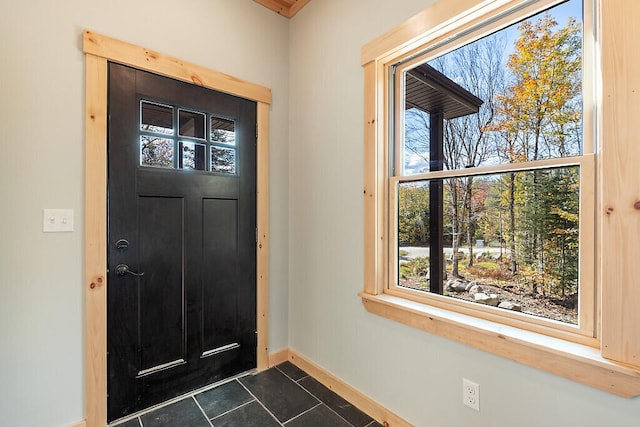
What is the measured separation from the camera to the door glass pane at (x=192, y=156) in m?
2.01

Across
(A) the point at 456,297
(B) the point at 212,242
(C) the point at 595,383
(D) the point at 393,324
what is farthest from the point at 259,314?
(C) the point at 595,383

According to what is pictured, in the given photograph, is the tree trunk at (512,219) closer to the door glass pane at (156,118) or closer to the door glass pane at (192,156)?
the door glass pane at (192,156)

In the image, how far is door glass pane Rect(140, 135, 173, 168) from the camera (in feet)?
6.12

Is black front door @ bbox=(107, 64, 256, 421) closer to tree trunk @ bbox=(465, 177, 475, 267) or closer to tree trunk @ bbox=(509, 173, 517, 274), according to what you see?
tree trunk @ bbox=(465, 177, 475, 267)

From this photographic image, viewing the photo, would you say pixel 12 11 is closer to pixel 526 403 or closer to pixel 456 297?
pixel 456 297

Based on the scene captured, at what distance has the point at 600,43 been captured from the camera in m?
1.08

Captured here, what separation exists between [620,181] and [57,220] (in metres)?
2.47

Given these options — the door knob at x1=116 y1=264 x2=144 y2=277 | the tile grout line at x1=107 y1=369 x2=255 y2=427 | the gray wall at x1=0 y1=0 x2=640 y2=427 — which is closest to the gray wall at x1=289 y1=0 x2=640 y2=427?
the gray wall at x1=0 y1=0 x2=640 y2=427

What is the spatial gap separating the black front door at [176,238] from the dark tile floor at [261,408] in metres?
0.11

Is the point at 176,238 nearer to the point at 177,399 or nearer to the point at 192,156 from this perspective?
the point at 192,156

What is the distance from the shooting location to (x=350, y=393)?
1988 millimetres

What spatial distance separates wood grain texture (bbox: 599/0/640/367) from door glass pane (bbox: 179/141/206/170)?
6.75 ft

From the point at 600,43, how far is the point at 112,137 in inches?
90.1

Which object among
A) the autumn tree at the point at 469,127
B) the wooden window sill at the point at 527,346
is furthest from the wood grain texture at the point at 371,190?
the autumn tree at the point at 469,127
